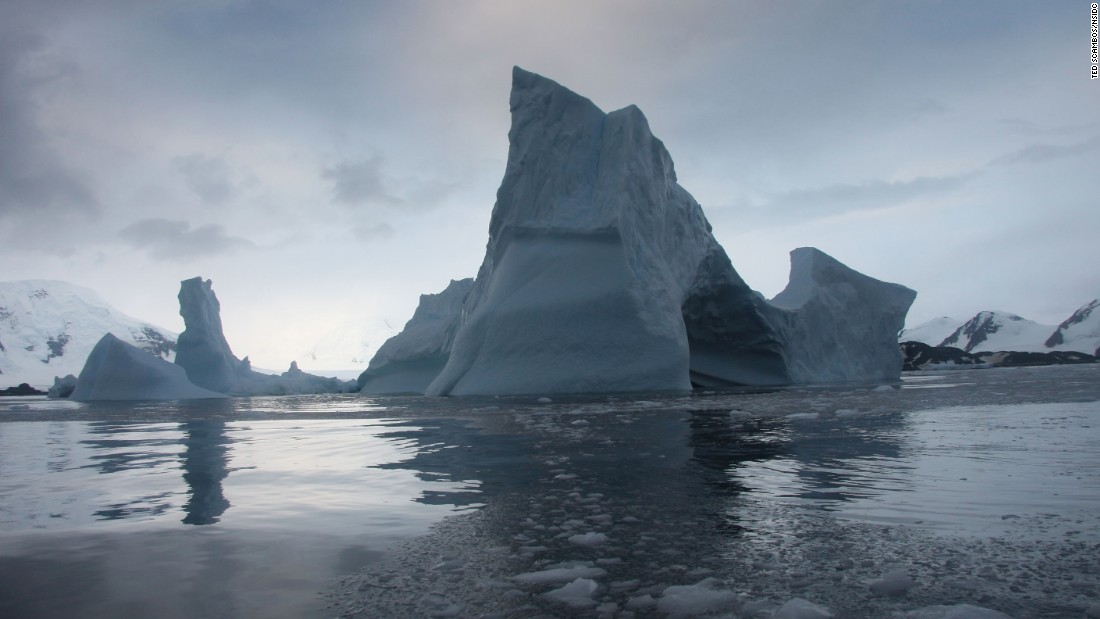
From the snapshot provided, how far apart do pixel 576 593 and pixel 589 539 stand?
59 centimetres

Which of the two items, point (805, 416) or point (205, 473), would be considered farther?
point (805, 416)

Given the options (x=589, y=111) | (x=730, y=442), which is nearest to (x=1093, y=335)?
(x=589, y=111)

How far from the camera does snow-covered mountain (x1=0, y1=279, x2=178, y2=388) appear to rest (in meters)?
109

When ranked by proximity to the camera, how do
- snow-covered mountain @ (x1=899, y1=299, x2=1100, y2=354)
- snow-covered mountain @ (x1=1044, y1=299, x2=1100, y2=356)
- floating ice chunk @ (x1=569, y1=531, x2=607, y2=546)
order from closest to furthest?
floating ice chunk @ (x1=569, y1=531, x2=607, y2=546)
snow-covered mountain @ (x1=1044, y1=299, x2=1100, y2=356)
snow-covered mountain @ (x1=899, y1=299, x2=1100, y2=354)

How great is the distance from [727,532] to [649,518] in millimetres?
385

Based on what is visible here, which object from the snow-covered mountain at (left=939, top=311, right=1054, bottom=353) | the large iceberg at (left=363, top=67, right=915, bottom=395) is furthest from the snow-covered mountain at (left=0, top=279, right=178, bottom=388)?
the snow-covered mountain at (left=939, top=311, right=1054, bottom=353)

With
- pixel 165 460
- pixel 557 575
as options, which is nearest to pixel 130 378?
pixel 165 460

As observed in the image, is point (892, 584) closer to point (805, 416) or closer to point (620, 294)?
point (805, 416)

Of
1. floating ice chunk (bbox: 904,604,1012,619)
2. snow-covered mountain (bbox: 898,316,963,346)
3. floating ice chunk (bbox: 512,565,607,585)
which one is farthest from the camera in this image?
snow-covered mountain (bbox: 898,316,963,346)

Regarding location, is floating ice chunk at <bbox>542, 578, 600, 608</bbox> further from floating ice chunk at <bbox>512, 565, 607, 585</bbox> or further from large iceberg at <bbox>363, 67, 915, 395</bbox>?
large iceberg at <bbox>363, 67, 915, 395</bbox>

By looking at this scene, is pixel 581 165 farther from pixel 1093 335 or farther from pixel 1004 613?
pixel 1093 335

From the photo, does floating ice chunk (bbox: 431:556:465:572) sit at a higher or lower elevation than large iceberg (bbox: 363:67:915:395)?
lower

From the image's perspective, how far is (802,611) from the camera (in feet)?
5.25

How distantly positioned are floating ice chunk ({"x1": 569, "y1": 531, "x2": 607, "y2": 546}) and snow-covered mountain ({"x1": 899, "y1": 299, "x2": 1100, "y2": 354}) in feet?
259
